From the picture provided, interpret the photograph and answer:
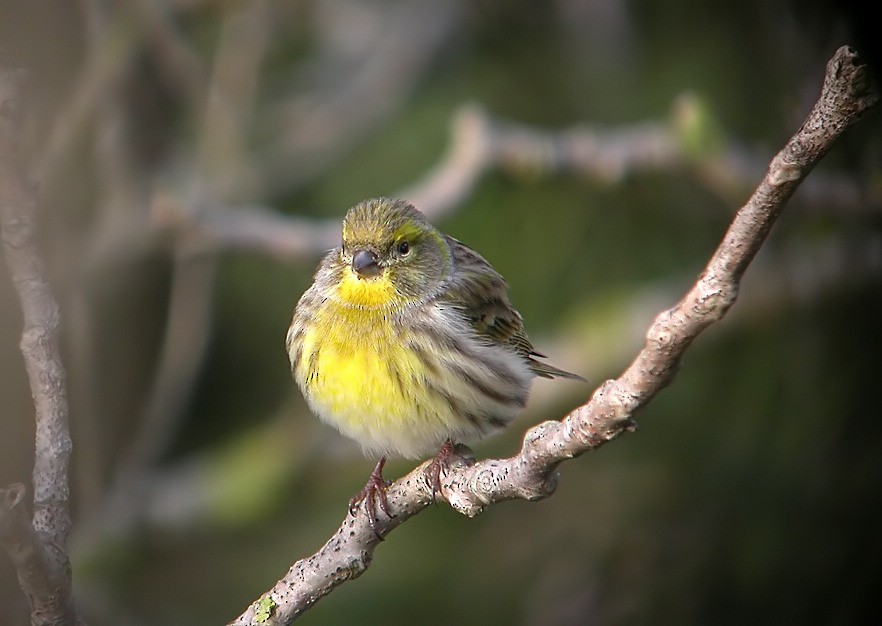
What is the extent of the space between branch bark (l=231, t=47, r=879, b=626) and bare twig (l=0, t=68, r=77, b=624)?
513 millimetres

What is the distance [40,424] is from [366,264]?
57.5 inches

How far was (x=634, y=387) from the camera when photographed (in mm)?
1674

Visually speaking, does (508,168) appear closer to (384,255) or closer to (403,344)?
(384,255)

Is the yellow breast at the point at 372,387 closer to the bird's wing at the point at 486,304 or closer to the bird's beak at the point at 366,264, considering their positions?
the bird's beak at the point at 366,264

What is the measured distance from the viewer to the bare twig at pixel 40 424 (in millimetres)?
1640

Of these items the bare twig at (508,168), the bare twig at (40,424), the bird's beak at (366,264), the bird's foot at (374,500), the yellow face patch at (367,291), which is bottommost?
the bird's foot at (374,500)

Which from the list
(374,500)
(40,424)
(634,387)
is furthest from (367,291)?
(634,387)

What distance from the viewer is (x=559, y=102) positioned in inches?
231

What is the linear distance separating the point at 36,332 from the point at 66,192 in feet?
10.4

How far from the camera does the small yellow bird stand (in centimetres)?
301

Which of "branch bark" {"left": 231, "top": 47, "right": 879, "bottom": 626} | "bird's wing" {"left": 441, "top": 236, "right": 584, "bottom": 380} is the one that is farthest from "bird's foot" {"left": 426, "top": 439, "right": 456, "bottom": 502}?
"bird's wing" {"left": 441, "top": 236, "right": 584, "bottom": 380}

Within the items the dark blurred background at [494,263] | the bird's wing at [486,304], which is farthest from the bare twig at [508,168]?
the bird's wing at [486,304]

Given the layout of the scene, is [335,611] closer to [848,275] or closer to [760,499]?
[760,499]

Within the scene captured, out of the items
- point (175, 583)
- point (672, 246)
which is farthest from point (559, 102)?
point (175, 583)
